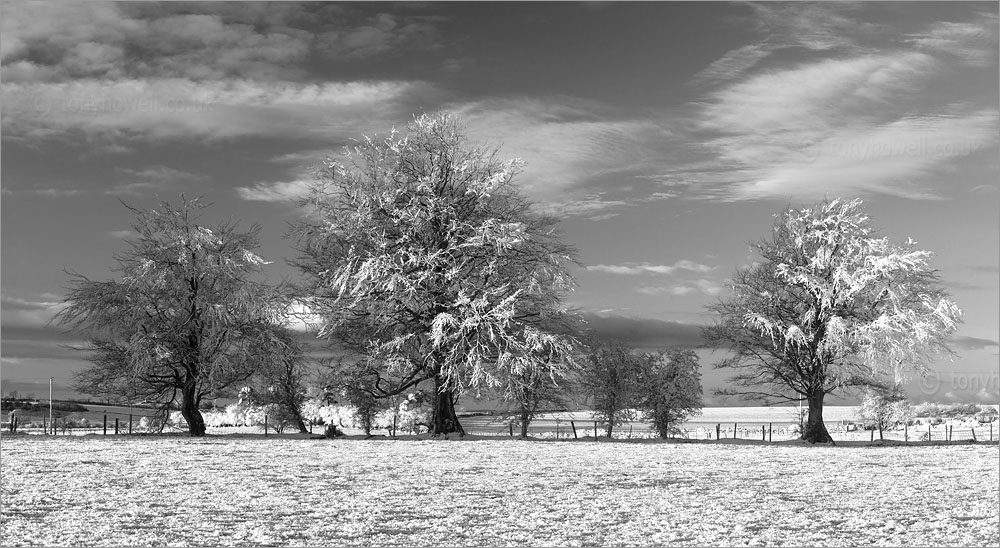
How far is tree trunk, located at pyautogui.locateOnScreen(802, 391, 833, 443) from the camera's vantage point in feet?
124

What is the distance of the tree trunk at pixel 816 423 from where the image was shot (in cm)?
3788

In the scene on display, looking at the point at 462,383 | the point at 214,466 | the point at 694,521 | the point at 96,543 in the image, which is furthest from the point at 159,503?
the point at 462,383

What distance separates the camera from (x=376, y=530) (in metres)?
11.6

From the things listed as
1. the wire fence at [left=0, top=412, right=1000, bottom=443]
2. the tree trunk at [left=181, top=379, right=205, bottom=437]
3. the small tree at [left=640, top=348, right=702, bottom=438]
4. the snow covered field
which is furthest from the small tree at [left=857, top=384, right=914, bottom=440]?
the snow covered field

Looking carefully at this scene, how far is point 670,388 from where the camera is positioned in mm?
62594

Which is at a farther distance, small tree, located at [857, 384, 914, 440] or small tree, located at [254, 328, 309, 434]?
small tree, located at [857, 384, 914, 440]

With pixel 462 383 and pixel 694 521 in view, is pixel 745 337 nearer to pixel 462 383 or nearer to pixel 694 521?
pixel 462 383

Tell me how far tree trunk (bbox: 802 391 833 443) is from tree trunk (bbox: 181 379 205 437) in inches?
1029

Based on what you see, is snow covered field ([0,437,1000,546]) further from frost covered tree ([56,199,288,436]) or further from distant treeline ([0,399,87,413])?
distant treeline ([0,399,87,413])

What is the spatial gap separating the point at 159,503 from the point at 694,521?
8.17 meters

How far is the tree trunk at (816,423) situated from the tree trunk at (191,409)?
26.1 meters

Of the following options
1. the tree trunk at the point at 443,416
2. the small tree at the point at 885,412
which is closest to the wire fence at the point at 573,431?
the small tree at the point at 885,412

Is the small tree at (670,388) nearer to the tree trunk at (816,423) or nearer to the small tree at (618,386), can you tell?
the small tree at (618,386)

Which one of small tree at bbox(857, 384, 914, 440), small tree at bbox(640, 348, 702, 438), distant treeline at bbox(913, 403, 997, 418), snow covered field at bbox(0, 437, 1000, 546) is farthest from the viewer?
distant treeline at bbox(913, 403, 997, 418)
